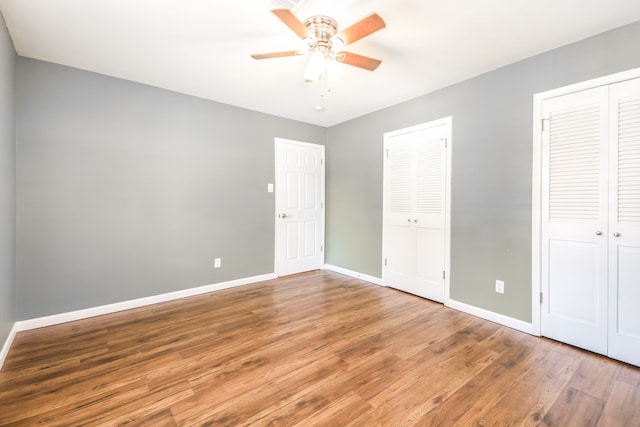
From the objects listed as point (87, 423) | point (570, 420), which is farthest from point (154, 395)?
point (570, 420)

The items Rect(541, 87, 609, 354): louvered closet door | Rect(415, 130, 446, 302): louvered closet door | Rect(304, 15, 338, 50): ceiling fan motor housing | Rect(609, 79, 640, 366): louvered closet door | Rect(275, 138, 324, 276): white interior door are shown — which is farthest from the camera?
Rect(275, 138, 324, 276): white interior door

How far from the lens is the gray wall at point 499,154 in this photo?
2.16 meters

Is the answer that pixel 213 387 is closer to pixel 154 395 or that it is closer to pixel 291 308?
pixel 154 395

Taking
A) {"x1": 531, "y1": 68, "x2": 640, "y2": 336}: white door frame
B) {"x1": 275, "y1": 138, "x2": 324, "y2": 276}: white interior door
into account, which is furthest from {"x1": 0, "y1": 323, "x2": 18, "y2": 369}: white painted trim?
{"x1": 531, "y1": 68, "x2": 640, "y2": 336}: white door frame

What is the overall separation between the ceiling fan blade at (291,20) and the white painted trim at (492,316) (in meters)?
2.93

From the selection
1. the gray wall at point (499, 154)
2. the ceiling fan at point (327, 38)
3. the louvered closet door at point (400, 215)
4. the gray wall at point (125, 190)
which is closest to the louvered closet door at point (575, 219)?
the gray wall at point (499, 154)

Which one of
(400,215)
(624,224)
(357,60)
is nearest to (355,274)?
(400,215)

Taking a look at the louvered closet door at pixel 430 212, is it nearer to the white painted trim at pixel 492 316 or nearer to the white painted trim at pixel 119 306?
the white painted trim at pixel 492 316

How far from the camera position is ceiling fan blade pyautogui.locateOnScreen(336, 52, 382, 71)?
1.98 metres

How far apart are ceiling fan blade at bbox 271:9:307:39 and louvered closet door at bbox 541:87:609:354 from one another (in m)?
2.15

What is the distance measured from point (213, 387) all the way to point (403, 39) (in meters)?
2.86

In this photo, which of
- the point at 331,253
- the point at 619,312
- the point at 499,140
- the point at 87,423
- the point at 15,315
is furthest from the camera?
the point at 331,253

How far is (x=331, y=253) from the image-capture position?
463cm

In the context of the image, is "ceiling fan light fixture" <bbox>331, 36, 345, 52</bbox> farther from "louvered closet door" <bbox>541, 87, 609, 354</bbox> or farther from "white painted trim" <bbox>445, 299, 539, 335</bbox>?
"white painted trim" <bbox>445, 299, 539, 335</bbox>
